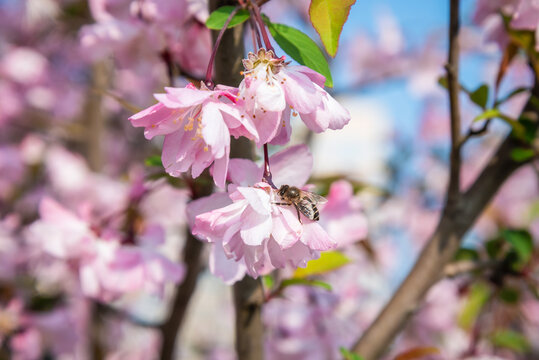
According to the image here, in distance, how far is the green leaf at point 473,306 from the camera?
1.42 meters

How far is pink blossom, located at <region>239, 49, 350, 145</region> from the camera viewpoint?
375mm

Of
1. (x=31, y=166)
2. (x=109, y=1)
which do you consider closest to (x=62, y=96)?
(x=31, y=166)

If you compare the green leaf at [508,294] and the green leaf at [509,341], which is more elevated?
the green leaf at [508,294]

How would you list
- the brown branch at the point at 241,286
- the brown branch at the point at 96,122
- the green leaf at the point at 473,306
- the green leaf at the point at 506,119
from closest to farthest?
the brown branch at the point at 241,286 → the green leaf at the point at 506,119 → the green leaf at the point at 473,306 → the brown branch at the point at 96,122

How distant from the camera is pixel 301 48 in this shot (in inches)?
17.4

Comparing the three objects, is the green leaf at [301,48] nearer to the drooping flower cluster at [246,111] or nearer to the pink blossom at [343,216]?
the drooping flower cluster at [246,111]

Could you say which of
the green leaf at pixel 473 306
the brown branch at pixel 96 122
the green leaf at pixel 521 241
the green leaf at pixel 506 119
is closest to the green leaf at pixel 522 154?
the green leaf at pixel 506 119

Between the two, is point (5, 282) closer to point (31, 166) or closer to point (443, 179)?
point (31, 166)

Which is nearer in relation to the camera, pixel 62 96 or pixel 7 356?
pixel 7 356

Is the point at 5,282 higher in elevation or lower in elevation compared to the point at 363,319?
higher

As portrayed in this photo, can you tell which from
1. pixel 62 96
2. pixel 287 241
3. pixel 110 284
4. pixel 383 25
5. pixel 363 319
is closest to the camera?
pixel 287 241

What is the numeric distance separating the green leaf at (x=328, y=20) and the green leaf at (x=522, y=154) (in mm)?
436

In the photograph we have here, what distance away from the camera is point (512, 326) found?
1.86 m

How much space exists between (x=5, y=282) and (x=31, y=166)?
1.07 m
